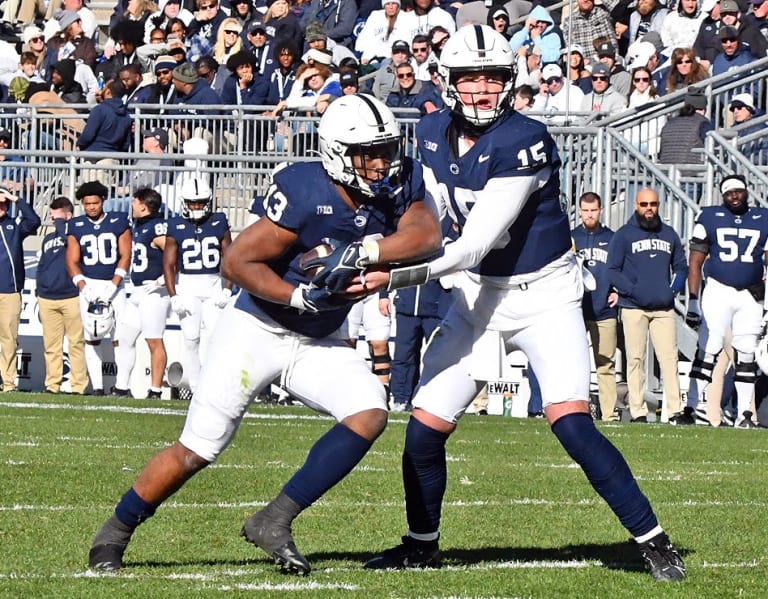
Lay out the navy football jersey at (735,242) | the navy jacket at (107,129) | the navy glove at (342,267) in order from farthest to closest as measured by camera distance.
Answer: the navy jacket at (107,129) → the navy football jersey at (735,242) → the navy glove at (342,267)

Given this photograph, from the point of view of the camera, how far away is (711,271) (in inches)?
544

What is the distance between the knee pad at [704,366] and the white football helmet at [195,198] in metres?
4.66

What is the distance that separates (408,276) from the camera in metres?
5.45

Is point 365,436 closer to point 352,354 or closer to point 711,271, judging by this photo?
point 352,354

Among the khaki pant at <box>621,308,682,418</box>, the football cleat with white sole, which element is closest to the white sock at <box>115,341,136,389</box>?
the khaki pant at <box>621,308,682,418</box>

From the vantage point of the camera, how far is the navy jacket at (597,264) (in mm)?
14188

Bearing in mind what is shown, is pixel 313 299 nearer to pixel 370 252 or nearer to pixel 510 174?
pixel 370 252

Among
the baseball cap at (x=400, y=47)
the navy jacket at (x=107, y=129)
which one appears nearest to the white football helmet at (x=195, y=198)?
the navy jacket at (x=107, y=129)

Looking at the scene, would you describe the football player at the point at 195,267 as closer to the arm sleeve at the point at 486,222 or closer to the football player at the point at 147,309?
the football player at the point at 147,309

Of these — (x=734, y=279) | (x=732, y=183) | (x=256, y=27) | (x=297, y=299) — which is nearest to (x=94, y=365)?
(x=256, y=27)

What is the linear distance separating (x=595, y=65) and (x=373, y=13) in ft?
11.0

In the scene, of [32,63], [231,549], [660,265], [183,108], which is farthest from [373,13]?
[231,549]

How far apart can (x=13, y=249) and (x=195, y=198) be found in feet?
6.19

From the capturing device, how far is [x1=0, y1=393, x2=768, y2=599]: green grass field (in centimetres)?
542
